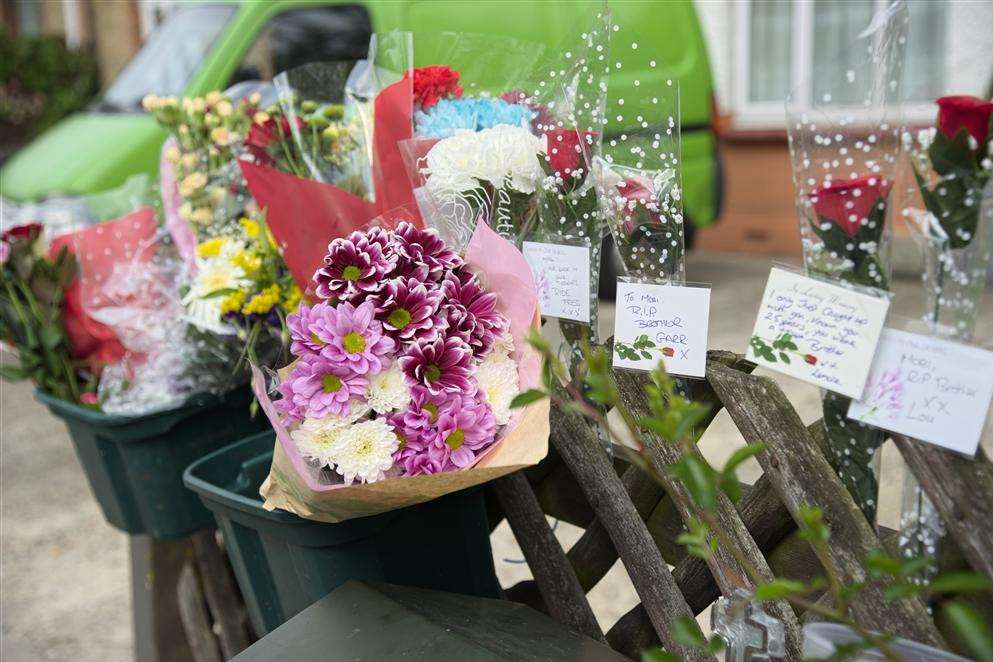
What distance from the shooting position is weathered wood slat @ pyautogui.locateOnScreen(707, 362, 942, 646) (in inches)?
40.7

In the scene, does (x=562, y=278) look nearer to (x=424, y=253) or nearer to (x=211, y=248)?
(x=424, y=253)

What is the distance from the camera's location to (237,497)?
1396mm

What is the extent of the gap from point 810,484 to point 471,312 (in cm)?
44

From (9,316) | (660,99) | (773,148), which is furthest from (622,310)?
(773,148)

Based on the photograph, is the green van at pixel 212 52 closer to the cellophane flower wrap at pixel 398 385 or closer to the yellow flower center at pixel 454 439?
the cellophane flower wrap at pixel 398 385

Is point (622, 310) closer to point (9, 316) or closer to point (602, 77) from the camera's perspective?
point (602, 77)

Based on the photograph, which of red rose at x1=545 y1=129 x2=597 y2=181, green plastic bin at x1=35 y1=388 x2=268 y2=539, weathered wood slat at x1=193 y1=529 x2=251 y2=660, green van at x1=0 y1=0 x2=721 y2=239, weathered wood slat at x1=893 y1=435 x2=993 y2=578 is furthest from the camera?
green van at x1=0 y1=0 x2=721 y2=239

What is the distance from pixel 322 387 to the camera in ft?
3.94

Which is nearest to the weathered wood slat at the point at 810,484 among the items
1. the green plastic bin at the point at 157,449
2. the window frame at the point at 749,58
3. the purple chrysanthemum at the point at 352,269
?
the purple chrysanthemum at the point at 352,269

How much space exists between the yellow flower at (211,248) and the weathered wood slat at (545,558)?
0.62 meters

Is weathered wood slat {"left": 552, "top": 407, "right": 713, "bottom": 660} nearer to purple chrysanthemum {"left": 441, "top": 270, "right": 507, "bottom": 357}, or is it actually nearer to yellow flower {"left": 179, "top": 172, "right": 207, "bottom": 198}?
purple chrysanthemum {"left": 441, "top": 270, "right": 507, "bottom": 357}

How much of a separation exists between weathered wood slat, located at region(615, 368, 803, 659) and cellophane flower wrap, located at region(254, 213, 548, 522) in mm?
143

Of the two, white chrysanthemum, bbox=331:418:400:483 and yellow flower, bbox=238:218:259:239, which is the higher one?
yellow flower, bbox=238:218:259:239

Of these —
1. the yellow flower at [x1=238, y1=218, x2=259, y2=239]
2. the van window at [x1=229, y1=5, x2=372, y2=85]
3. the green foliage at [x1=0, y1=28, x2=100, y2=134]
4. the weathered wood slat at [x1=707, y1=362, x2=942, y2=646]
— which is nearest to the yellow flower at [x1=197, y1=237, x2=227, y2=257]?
the yellow flower at [x1=238, y1=218, x2=259, y2=239]
